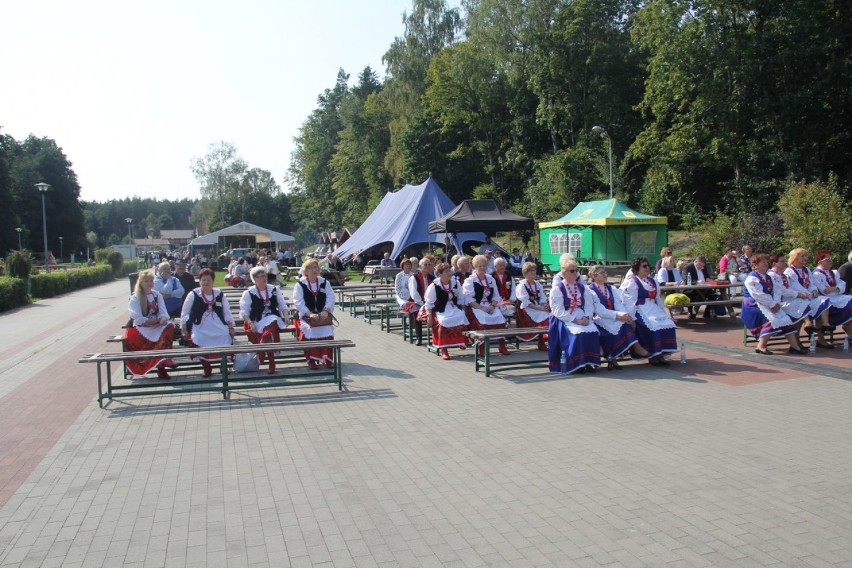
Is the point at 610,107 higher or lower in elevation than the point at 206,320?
higher

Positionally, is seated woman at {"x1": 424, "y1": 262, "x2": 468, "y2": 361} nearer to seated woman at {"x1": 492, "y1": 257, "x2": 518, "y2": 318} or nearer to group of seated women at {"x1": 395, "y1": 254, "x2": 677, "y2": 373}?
group of seated women at {"x1": 395, "y1": 254, "x2": 677, "y2": 373}

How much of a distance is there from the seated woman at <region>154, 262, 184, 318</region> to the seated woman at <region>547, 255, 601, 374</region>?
23.4 feet

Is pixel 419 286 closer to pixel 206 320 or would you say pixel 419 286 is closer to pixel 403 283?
pixel 403 283

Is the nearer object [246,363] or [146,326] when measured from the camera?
[146,326]

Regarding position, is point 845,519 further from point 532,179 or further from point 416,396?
point 532,179

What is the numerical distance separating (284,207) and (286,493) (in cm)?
9670

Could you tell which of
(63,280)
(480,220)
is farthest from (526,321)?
(63,280)

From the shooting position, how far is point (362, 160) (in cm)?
6512

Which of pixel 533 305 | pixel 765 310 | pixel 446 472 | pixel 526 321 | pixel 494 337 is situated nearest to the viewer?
pixel 446 472

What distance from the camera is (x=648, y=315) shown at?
399 inches

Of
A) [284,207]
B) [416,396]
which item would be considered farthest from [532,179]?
[284,207]

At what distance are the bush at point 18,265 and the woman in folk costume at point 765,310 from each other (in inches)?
1028

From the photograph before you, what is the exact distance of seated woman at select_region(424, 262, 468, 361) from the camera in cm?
1123

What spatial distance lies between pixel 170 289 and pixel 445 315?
532 cm
